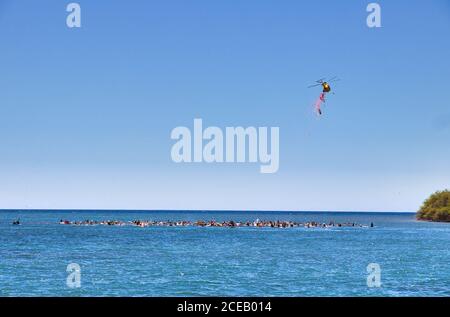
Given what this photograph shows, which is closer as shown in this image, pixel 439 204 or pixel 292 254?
pixel 292 254

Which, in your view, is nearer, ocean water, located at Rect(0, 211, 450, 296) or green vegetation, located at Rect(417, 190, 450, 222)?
ocean water, located at Rect(0, 211, 450, 296)

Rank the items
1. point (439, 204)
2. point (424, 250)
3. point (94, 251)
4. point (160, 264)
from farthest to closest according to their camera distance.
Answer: point (439, 204) → point (424, 250) → point (94, 251) → point (160, 264)

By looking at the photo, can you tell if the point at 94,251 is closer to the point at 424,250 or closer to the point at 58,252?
the point at 58,252

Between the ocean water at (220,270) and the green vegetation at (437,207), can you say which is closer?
the ocean water at (220,270)

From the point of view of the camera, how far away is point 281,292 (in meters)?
32.2

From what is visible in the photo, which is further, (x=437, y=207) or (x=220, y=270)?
(x=437, y=207)

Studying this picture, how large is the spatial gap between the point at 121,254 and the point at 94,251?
16.3 feet

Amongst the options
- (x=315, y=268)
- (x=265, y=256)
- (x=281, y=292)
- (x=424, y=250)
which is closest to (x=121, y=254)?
(x=265, y=256)

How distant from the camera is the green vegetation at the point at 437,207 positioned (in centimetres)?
15975

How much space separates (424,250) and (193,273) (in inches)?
1349

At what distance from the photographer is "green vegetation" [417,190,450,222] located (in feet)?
524

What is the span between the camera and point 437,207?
541ft
